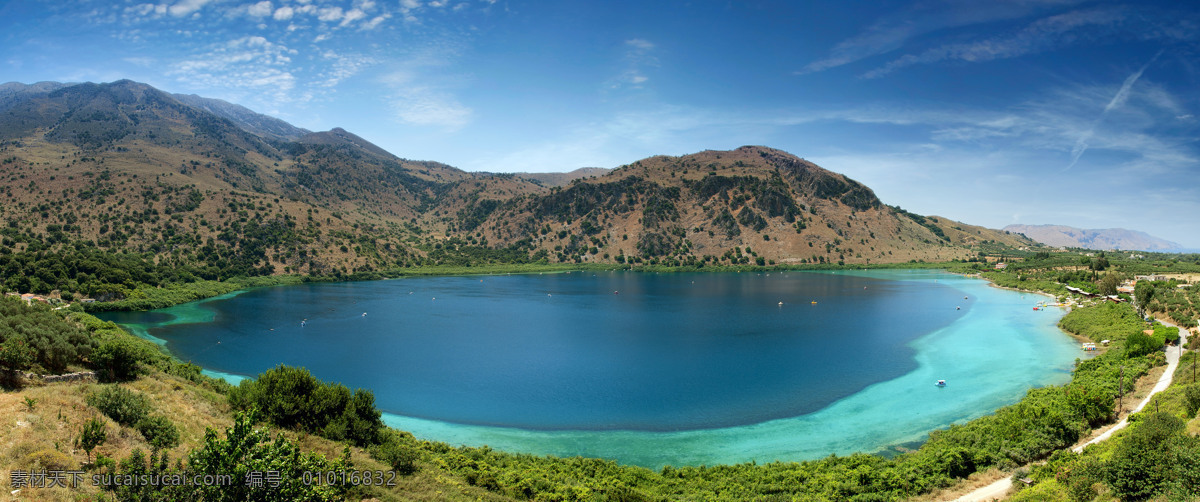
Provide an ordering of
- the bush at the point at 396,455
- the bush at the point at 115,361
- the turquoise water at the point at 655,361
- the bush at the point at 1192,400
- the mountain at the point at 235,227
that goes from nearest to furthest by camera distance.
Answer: the bush at the point at 396,455
the bush at the point at 115,361
the bush at the point at 1192,400
the turquoise water at the point at 655,361
the mountain at the point at 235,227

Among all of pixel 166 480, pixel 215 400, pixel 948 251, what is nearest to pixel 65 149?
pixel 215 400

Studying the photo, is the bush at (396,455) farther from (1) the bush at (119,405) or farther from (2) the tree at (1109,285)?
(2) the tree at (1109,285)

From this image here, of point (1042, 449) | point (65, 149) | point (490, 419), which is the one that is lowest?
point (490, 419)

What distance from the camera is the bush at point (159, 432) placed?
1734 centimetres

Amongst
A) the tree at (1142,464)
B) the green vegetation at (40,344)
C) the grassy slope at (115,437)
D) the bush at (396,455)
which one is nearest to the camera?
the grassy slope at (115,437)

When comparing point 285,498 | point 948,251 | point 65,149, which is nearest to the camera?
point 285,498

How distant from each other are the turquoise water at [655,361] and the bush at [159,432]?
15.8 meters

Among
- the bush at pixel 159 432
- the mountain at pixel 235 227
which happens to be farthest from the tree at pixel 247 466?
the mountain at pixel 235 227

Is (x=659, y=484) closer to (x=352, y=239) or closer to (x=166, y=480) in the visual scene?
(x=166, y=480)

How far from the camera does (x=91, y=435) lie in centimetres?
1548

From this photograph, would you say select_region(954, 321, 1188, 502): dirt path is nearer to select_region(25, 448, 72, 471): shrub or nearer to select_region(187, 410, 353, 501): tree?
select_region(187, 410, 353, 501): tree

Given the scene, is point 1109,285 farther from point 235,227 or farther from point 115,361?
point 235,227

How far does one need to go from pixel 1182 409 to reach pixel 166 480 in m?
41.1

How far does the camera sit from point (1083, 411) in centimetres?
2861
